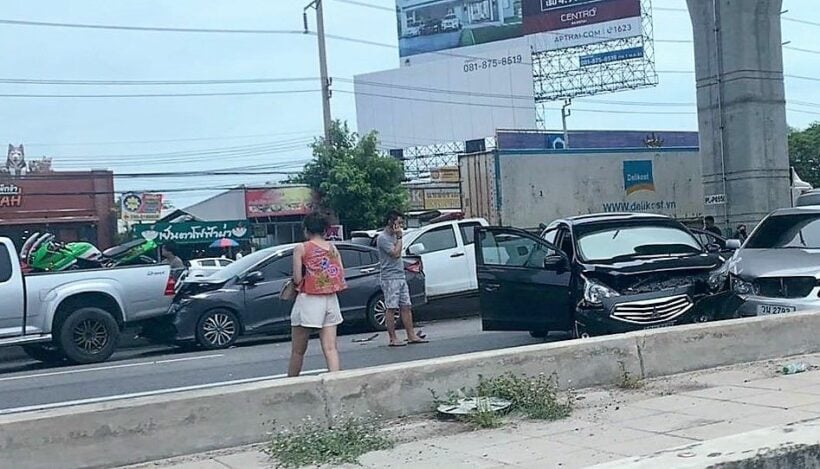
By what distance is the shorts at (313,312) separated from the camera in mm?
8375

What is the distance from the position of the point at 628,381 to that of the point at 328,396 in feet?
8.89

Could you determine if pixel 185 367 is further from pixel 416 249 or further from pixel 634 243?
pixel 634 243

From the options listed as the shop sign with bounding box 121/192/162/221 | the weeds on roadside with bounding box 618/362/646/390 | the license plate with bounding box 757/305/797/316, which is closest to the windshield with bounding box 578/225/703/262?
the license plate with bounding box 757/305/797/316

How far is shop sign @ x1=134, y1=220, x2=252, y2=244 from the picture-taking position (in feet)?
130

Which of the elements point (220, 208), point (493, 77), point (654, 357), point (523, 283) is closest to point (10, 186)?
point (220, 208)

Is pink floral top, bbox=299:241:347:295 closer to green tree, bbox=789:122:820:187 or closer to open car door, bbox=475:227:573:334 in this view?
open car door, bbox=475:227:573:334

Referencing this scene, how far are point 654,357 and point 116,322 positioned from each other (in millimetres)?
8041

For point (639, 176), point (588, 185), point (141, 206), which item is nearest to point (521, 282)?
point (588, 185)

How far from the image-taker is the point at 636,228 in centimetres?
1161

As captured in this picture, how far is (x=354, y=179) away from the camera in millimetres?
33250

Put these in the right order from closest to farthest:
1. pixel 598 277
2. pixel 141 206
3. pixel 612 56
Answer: pixel 598 277 → pixel 141 206 → pixel 612 56

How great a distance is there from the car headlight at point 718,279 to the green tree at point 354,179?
22.7 meters

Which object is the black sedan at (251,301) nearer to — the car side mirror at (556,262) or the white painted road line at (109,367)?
the white painted road line at (109,367)

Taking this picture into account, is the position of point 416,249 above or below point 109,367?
above
